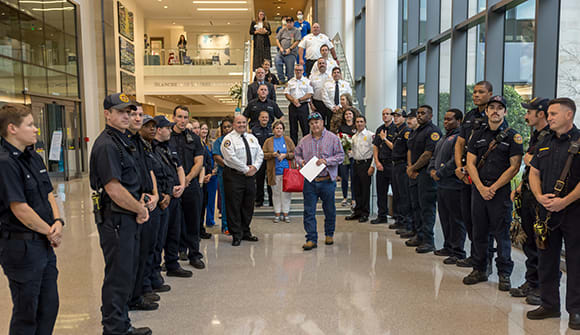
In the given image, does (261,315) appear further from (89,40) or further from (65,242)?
(89,40)

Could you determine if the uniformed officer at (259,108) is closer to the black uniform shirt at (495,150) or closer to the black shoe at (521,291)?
the black uniform shirt at (495,150)

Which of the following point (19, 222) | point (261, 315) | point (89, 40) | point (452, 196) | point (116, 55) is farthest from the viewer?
point (116, 55)

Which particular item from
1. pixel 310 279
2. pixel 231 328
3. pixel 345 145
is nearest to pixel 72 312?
pixel 231 328

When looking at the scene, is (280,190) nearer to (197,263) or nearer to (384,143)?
(384,143)

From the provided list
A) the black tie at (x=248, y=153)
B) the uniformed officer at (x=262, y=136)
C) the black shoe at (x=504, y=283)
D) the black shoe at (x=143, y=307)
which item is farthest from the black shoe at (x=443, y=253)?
the black shoe at (x=143, y=307)

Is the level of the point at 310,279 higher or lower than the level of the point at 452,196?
lower

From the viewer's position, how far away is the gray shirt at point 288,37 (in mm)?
10977

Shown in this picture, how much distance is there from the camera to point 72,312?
3754 millimetres

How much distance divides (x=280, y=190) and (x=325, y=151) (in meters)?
1.93

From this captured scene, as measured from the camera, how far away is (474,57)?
7.49 metres

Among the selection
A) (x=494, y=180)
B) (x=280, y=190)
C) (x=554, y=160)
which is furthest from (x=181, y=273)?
(x=554, y=160)

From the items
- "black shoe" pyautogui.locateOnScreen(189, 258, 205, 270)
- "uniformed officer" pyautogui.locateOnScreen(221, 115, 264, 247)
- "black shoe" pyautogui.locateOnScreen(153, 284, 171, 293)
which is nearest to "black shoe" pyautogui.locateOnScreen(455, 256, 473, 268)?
"uniformed officer" pyautogui.locateOnScreen(221, 115, 264, 247)

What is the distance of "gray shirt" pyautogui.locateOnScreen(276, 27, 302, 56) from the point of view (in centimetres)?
1098

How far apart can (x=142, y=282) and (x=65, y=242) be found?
10.6 feet
